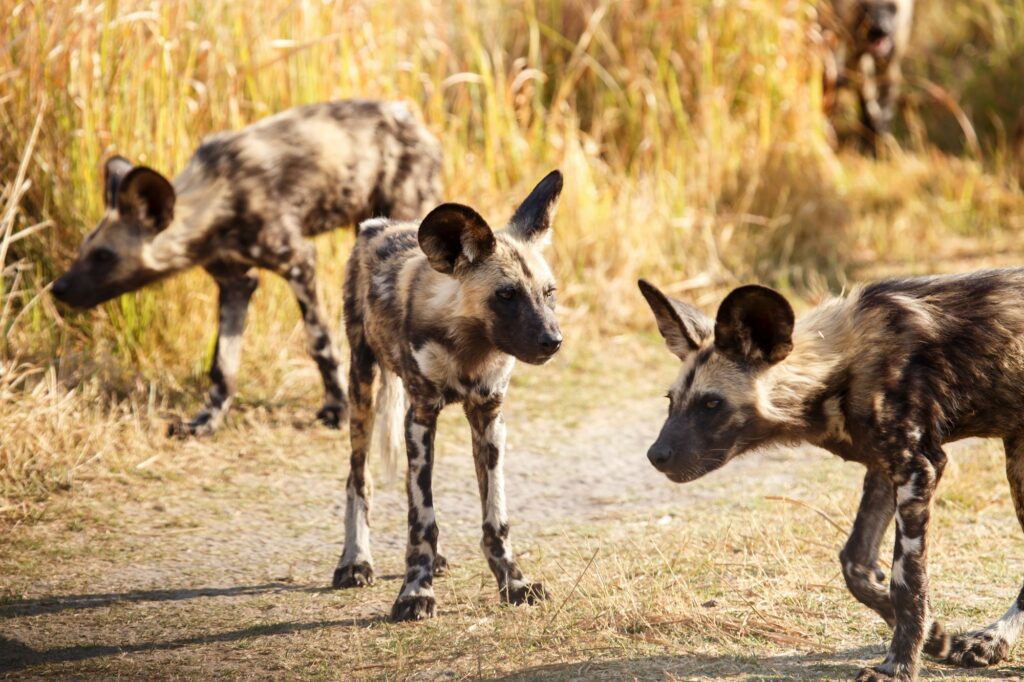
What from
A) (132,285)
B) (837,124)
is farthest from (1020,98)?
(132,285)

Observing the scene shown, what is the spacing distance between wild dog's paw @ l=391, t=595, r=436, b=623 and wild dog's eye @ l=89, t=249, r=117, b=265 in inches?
92.6

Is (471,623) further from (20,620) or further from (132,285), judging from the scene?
(132,285)

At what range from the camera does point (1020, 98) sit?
9.34 meters

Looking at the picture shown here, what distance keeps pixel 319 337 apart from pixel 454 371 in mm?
1929

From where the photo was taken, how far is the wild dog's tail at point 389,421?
4230mm

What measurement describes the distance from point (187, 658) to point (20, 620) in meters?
0.61

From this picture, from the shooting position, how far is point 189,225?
5.44 metres

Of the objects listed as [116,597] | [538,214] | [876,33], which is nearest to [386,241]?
[538,214]

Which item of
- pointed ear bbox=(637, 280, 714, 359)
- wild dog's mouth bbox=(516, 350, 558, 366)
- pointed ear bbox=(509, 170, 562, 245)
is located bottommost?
wild dog's mouth bbox=(516, 350, 558, 366)

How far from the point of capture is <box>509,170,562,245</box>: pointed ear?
12.8ft

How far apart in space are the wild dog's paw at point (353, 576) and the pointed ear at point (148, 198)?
1.93 m

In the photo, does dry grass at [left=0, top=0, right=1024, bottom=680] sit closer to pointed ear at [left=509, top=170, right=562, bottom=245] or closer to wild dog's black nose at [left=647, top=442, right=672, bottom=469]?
wild dog's black nose at [left=647, top=442, right=672, bottom=469]

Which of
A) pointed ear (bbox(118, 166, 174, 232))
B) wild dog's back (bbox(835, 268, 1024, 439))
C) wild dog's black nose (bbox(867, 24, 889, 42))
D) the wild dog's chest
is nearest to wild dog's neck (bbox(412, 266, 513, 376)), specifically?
the wild dog's chest

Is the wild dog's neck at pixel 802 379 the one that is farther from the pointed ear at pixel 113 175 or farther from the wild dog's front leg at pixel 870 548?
the pointed ear at pixel 113 175
